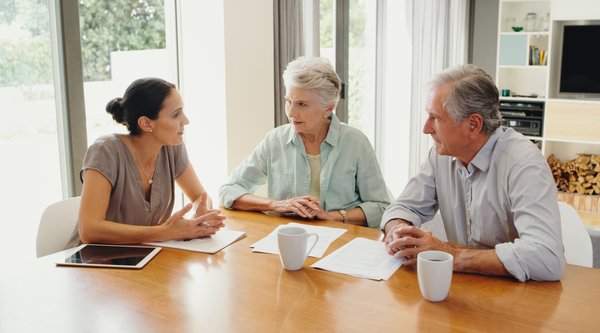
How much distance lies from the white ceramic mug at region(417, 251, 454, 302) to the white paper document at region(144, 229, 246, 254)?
64 centimetres

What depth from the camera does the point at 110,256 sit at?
1460mm

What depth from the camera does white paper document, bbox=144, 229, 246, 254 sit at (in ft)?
4.98

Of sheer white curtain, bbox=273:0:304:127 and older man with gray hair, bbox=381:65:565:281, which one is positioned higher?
sheer white curtain, bbox=273:0:304:127

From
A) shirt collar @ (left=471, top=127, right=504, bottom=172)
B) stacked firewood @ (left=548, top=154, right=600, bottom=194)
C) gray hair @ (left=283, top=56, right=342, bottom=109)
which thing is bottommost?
stacked firewood @ (left=548, top=154, right=600, bottom=194)

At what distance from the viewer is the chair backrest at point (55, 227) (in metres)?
1.78

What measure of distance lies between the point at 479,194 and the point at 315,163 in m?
0.75

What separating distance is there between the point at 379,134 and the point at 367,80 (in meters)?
0.61

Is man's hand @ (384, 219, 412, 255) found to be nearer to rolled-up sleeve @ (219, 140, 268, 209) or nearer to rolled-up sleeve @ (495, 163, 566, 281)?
rolled-up sleeve @ (495, 163, 566, 281)

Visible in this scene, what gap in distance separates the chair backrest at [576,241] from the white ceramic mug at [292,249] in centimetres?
91

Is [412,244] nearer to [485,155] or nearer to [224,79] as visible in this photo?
[485,155]

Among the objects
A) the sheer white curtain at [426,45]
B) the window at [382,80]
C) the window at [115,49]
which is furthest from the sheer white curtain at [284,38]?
the sheer white curtain at [426,45]

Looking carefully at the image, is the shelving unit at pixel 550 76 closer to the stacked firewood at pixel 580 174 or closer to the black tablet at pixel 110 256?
the stacked firewood at pixel 580 174

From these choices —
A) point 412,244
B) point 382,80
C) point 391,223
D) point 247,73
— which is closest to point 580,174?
point 382,80

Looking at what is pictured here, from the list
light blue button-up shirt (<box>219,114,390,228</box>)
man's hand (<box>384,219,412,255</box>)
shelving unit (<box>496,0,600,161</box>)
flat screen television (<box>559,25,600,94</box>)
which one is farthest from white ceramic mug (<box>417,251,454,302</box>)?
flat screen television (<box>559,25,600,94</box>)
